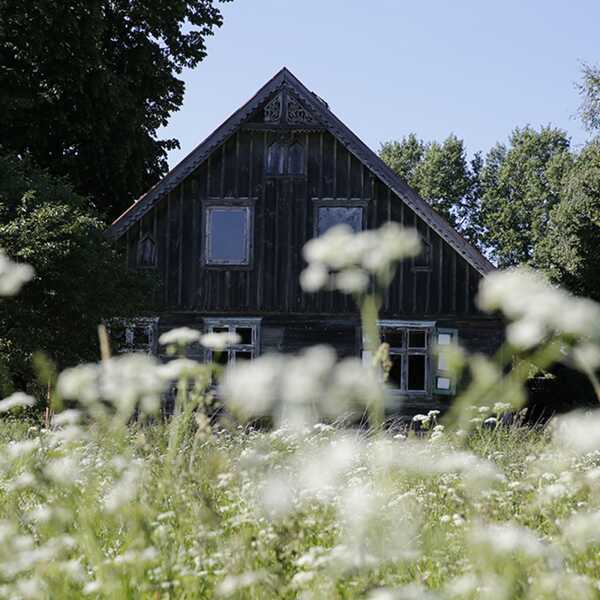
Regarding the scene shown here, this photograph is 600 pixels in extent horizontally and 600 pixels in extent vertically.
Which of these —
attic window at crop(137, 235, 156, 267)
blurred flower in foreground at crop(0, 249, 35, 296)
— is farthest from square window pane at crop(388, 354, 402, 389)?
blurred flower in foreground at crop(0, 249, 35, 296)

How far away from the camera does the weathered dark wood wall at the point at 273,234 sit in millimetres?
18703

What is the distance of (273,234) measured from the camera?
19.1m

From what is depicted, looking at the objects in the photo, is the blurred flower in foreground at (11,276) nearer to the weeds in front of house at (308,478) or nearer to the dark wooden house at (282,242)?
the weeds in front of house at (308,478)

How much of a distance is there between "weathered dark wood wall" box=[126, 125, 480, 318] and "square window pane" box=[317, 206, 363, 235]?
0.66 ft

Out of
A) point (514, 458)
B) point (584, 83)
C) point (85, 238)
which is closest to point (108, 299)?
point (85, 238)

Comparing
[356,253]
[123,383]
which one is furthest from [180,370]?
[356,253]

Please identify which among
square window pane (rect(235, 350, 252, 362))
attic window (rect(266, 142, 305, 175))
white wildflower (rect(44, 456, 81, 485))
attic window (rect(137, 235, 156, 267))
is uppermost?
attic window (rect(266, 142, 305, 175))

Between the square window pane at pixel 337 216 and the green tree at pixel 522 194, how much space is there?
105 ft

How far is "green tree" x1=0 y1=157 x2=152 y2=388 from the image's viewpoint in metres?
14.1

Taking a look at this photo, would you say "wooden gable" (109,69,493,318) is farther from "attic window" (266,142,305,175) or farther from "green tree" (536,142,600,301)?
"green tree" (536,142,600,301)

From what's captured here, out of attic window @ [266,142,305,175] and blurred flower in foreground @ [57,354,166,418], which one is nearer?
blurred flower in foreground @ [57,354,166,418]

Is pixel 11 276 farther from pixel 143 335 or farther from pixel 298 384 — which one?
pixel 143 335

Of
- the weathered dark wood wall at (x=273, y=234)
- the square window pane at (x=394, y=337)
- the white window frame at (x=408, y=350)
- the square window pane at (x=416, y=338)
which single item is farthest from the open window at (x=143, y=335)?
the square window pane at (x=416, y=338)

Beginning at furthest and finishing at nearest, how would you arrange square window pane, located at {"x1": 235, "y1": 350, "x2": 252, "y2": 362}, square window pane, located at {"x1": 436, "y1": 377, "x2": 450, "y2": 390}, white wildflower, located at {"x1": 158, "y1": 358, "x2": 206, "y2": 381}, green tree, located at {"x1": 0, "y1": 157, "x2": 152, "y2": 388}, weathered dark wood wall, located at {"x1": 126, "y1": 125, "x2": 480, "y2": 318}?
square window pane, located at {"x1": 235, "y1": 350, "x2": 252, "y2": 362} < weathered dark wood wall, located at {"x1": 126, "y1": 125, "x2": 480, "y2": 318} < square window pane, located at {"x1": 436, "y1": 377, "x2": 450, "y2": 390} < green tree, located at {"x1": 0, "y1": 157, "x2": 152, "y2": 388} < white wildflower, located at {"x1": 158, "y1": 358, "x2": 206, "y2": 381}
